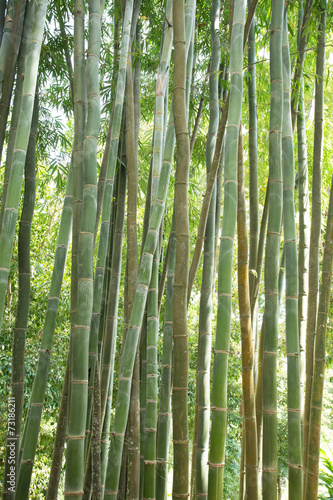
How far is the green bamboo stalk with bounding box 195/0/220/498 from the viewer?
2.04 metres

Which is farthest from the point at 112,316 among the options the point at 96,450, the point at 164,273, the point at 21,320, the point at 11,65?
the point at 11,65

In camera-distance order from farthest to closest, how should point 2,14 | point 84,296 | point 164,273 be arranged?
point 164,273, point 2,14, point 84,296

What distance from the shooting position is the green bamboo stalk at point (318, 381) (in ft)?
7.70

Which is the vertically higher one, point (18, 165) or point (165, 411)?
point (18, 165)

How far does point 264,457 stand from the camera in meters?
1.82

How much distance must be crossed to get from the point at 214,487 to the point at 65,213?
1.42m

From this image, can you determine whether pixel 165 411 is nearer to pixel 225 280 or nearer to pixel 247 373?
pixel 247 373

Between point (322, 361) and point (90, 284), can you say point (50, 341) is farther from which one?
point (322, 361)

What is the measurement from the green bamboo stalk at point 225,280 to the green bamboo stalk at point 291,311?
1.12ft

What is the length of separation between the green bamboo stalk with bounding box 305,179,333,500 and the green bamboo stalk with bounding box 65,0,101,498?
47.9 inches

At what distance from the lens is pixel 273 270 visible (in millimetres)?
1945

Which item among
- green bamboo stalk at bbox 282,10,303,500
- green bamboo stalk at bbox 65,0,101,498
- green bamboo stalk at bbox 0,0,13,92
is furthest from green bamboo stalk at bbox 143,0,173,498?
green bamboo stalk at bbox 0,0,13,92

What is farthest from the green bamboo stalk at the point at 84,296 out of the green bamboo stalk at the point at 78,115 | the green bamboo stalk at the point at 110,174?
the green bamboo stalk at the point at 110,174

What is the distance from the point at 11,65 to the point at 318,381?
2.25 m
